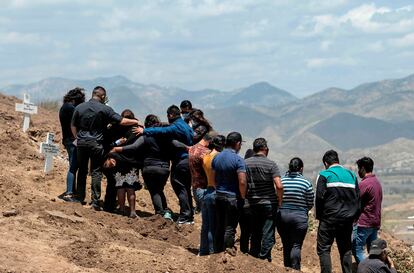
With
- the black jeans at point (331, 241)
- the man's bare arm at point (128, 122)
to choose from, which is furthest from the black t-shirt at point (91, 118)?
the black jeans at point (331, 241)

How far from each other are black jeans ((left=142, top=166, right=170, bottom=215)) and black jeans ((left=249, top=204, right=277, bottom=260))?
184 centimetres

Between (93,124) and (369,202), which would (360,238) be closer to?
(369,202)

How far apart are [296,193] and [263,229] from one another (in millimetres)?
624

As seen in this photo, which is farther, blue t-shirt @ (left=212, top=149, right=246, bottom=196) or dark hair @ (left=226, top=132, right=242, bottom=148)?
dark hair @ (left=226, top=132, right=242, bottom=148)

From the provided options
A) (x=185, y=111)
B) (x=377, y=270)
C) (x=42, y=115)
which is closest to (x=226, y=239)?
(x=377, y=270)

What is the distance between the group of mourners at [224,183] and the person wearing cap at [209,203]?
1cm

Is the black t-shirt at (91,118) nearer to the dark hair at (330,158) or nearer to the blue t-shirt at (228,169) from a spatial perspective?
the blue t-shirt at (228,169)

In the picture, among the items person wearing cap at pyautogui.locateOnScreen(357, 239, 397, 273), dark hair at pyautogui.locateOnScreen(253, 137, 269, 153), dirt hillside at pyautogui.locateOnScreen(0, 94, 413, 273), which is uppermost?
dark hair at pyautogui.locateOnScreen(253, 137, 269, 153)

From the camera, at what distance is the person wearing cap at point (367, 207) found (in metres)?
9.56

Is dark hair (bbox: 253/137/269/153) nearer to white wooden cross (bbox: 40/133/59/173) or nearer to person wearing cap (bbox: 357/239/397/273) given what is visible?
person wearing cap (bbox: 357/239/397/273)

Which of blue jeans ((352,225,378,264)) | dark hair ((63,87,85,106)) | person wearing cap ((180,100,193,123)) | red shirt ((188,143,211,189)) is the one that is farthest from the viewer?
person wearing cap ((180,100,193,123))

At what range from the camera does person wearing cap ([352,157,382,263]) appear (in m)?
9.56

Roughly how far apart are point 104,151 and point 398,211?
116209 millimetres

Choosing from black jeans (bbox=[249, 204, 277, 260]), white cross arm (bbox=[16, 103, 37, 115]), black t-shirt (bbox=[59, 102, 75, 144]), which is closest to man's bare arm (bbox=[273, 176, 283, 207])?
black jeans (bbox=[249, 204, 277, 260])
